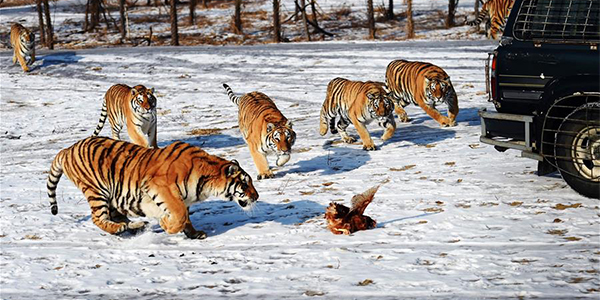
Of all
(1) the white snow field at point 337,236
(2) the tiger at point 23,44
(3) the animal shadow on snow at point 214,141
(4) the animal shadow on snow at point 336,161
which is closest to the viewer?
(1) the white snow field at point 337,236

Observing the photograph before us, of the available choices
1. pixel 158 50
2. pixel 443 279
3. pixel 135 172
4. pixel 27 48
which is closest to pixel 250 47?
pixel 158 50

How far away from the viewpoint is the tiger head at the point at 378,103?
10.9 meters

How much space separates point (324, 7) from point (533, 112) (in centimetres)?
3117

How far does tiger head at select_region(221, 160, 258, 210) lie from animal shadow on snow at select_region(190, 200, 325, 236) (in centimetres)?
55

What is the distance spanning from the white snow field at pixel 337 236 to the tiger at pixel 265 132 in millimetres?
297

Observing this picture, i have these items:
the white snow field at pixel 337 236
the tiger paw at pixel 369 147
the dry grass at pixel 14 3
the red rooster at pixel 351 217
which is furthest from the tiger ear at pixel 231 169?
the dry grass at pixel 14 3

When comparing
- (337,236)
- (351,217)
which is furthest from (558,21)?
(337,236)

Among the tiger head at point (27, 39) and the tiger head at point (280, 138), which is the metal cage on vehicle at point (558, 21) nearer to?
the tiger head at point (280, 138)

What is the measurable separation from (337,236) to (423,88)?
514cm

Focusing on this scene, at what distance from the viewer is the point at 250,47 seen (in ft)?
77.2

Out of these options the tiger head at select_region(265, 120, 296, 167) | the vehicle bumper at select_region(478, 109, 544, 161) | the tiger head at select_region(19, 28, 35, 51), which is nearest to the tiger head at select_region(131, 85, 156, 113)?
the tiger head at select_region(265, 120, 296, 167)

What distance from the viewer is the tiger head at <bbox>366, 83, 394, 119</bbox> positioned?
10852 mm

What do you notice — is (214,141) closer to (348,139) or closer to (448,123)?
(348,139)

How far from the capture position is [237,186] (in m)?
7.40
